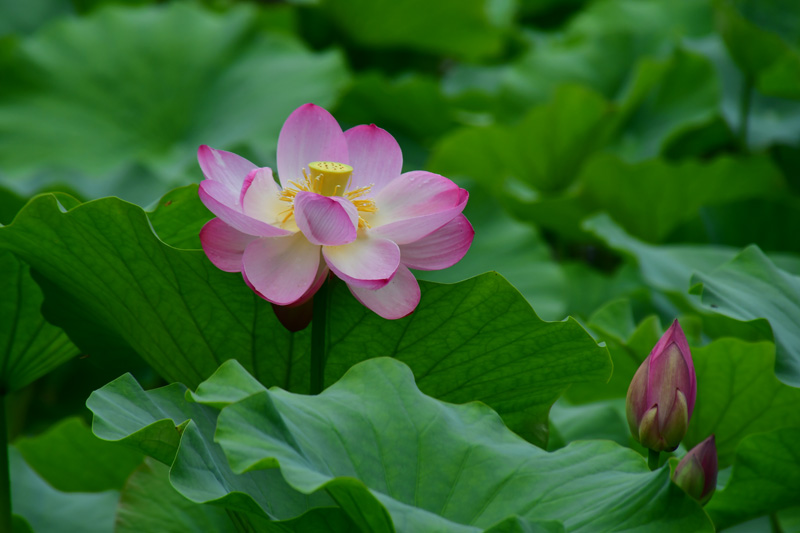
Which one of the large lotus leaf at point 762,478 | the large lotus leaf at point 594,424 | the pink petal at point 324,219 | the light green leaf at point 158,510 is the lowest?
the large lotus leaf at point 594,424

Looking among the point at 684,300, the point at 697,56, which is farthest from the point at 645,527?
the point at 697,56

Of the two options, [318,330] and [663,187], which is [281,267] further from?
[663,187]

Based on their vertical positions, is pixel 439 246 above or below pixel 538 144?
above

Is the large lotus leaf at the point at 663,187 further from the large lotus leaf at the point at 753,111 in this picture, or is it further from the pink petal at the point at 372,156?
the pink petal at the point at 372,156

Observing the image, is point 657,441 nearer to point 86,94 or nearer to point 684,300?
point 684,300

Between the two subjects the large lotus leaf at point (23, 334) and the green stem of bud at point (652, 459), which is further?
the large lotus leaf at point (23, 334)

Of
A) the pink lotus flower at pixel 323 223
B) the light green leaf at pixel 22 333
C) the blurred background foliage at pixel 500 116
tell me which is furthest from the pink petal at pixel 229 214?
the blurred background foliage at pixel 500 116

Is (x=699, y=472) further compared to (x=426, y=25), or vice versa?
(x=426, y=25)

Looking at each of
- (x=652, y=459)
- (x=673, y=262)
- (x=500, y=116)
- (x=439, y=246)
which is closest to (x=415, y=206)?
(x=439, y=246)
